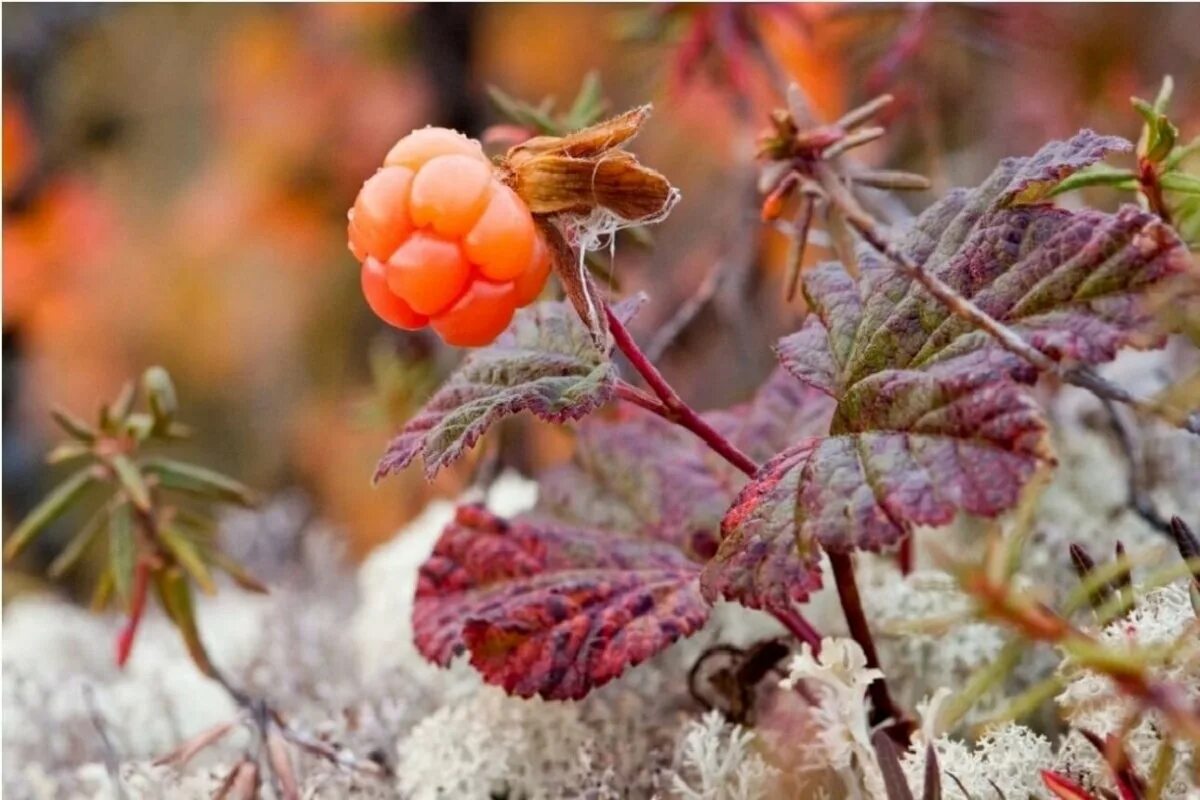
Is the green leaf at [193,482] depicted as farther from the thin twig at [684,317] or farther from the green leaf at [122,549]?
the thin twig at [684,317]

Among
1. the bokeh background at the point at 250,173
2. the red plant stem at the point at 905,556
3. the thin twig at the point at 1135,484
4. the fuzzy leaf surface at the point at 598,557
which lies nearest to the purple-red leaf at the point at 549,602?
the fuzzy leaf surface at the point at 598,557

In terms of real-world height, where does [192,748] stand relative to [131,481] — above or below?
below

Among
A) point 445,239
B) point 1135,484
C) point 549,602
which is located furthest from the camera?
point 1135,484

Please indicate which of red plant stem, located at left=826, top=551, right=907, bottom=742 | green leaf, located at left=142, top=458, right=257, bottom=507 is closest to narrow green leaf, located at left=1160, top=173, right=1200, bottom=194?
red plant stem, located at left=826, top=551, right=907, bottom=742

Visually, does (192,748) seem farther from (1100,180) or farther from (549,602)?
(1100,180)

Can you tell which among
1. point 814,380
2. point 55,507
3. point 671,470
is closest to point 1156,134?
point 814,380

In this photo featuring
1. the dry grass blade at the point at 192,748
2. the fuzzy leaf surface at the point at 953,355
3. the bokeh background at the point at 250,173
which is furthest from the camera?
the bokeh background at the point at 250,173

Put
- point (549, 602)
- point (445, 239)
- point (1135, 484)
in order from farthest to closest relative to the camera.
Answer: point (1135, 484)
point (549, 602)
point (445, 239)

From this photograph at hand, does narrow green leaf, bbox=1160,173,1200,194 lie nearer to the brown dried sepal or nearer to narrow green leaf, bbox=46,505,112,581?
the brown dried sepal
